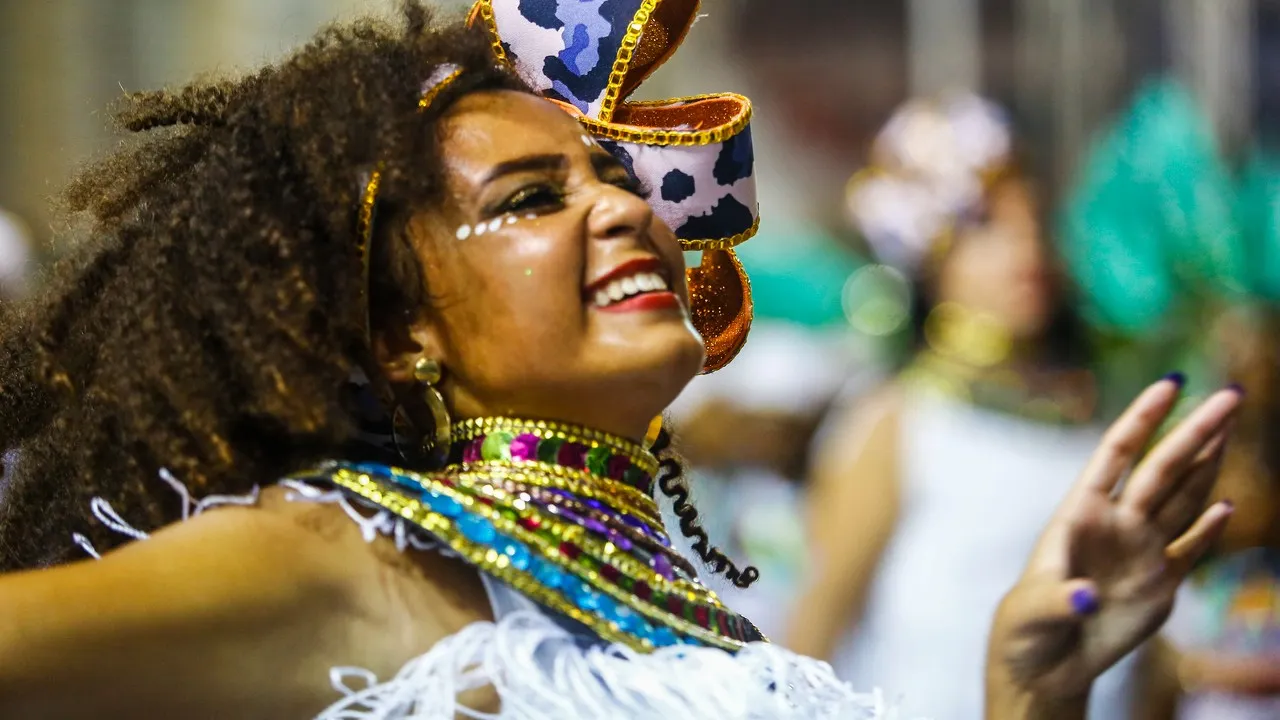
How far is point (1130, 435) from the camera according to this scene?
2.41 meters

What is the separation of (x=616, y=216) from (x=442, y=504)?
443 millimetres

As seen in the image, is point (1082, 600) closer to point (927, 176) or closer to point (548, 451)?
point (548, 451)

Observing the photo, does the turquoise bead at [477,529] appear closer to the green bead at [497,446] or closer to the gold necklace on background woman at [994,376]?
the green bead at [497,446]

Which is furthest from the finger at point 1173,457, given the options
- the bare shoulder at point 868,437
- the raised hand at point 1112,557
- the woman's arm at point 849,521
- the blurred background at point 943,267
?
the bare shoulder at point 868,437

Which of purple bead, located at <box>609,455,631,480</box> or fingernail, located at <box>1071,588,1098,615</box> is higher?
purple bead, located at <box>609,455,631,480</box>

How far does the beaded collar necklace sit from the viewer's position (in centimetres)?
188

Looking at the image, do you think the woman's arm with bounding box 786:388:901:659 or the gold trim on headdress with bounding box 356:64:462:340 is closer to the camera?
the gold trim on headdress with bounding box 356:64:462:340

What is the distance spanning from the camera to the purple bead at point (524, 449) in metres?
2.04

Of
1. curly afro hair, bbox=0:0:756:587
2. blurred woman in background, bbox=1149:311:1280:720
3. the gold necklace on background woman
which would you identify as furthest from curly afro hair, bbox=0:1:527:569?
blurred woman in background, bbox=1149:311:1280:720

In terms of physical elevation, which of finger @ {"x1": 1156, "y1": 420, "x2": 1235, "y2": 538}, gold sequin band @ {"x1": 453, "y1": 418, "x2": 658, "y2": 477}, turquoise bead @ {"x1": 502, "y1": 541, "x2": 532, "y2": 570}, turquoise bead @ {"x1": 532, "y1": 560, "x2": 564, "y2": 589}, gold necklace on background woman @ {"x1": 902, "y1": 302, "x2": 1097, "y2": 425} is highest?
gold necklace on background woman @ {"x1": 902, "y1": 302, "x2": 1097, "y2": 425}

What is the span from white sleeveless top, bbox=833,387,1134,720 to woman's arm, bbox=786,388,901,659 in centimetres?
4

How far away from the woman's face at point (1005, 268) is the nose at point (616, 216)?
280 centimetres

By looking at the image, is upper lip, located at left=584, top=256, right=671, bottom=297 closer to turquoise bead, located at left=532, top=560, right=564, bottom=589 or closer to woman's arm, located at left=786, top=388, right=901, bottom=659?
turquoise bead, located at left=532, top=560, right=564, bottom=589

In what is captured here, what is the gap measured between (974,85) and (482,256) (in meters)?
7.07
